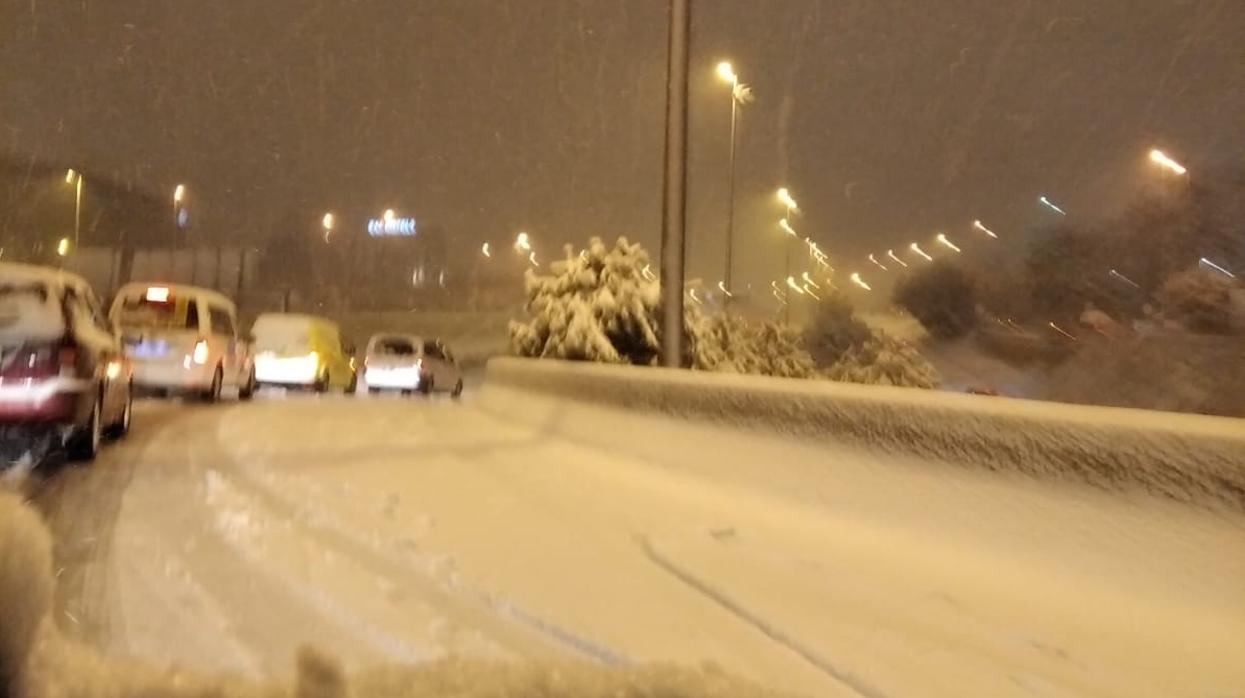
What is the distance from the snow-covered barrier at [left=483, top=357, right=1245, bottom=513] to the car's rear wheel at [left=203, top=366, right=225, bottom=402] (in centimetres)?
1016

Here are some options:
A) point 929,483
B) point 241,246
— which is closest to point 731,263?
point 929,483

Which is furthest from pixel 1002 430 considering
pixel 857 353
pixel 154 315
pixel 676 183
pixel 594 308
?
pixel 857 353

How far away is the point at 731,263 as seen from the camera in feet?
120

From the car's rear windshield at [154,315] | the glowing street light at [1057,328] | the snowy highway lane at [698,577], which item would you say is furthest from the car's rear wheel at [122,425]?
the glowing street light at [1057,328]

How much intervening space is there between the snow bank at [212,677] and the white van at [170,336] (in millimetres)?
15904

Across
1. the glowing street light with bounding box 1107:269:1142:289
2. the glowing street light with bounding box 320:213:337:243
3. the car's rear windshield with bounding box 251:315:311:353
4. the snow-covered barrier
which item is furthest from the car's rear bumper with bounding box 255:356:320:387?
the glowing street light with bounding box 320:213:337:243

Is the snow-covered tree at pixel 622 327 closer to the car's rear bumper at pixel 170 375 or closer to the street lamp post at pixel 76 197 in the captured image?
the car's rear bumper at pixel 170 375

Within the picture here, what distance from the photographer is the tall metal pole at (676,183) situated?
1504 centimetres

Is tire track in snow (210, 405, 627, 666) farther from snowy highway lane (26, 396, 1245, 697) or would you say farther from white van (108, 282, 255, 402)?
white van (108, 282, 255, 402)

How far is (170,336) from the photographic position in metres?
18.5

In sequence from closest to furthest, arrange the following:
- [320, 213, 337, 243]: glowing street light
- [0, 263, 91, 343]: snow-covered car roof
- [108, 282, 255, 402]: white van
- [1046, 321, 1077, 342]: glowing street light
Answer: [0, 263, 91, 343]: snow-covered car roof < [108, 282, 255, 402]: white van < [1046, 321, 1077, 342]: glowing street light < [320, 213, 337, 243]: glowing street light

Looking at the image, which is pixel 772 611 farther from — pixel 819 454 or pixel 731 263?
pixel 731 263

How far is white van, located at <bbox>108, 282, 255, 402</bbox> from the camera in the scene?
1838cm

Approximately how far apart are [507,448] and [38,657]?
33.5 feet
